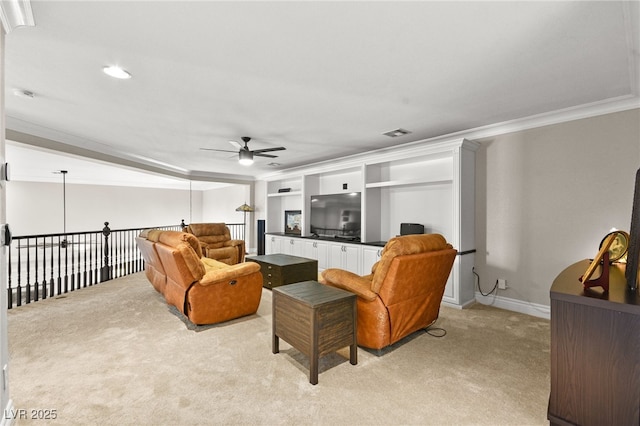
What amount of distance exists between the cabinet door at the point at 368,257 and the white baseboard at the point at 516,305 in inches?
60.7

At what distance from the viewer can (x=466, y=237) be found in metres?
3.95

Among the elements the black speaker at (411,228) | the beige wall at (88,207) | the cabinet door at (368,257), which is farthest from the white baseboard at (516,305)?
the beige wall at (88,207)

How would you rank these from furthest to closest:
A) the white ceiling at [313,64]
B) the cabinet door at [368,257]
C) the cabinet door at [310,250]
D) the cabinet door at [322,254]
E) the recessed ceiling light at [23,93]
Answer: the cabinet door at [310,250]
the cabinet door at [322,254]
the cabinet door at [368,257]
the recessed ceiling light at [23,93]
the white ceiling at [313,64]

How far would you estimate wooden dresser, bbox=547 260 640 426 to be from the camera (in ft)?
4.07

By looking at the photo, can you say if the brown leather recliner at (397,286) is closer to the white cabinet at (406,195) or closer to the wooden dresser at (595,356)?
the wooden dresser at (595,356)

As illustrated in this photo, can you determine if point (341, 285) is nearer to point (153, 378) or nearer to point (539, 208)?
point (153, 378)

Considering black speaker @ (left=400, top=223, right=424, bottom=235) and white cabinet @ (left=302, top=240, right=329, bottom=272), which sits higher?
black speaker @ (left=400, top=223, right=424, bottom=235)

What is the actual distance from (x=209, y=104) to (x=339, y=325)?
2.62 metres

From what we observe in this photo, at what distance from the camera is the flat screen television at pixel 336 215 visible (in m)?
5.50

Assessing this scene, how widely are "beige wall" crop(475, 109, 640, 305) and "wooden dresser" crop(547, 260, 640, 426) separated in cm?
227

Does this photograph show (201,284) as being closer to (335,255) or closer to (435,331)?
(435,331)

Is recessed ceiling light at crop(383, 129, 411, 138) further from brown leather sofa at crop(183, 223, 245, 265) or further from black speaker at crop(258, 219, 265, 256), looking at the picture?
black speaker at crop(258, 219, 265, 256)

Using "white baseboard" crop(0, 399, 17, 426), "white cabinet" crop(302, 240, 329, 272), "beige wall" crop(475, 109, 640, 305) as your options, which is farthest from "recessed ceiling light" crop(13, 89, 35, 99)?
"beige wall" crop(475, 109, 640, 305)

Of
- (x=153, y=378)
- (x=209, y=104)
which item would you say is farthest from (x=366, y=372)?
(x=209, y=104)
